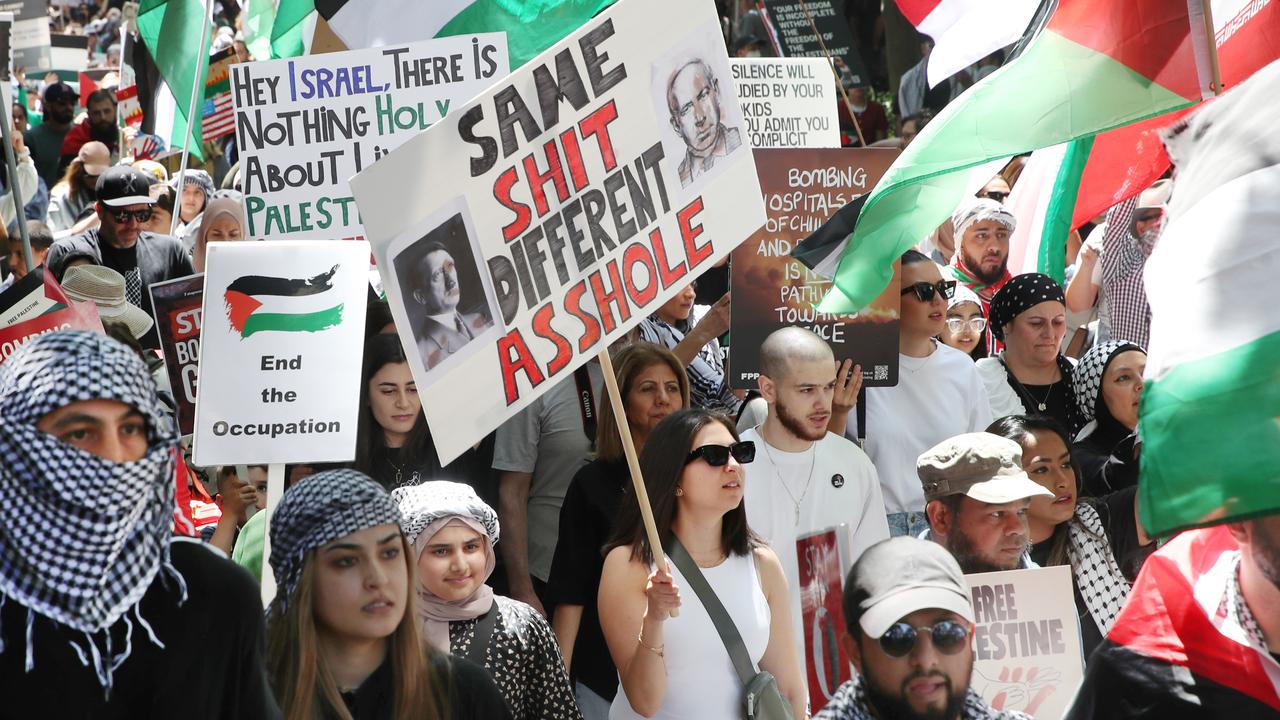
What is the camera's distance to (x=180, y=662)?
311 cm

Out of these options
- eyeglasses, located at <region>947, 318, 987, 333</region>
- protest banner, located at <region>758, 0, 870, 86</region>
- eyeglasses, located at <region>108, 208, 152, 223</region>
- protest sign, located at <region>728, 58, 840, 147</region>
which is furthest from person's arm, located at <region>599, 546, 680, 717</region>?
protest banner, located at <region>758, 0, 870, 86</region>

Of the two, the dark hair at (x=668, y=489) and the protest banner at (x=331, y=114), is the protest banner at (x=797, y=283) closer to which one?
the dark hair at (x=668, y=489)

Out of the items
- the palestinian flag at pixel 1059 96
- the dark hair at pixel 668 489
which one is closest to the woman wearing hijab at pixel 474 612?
the dark hair at pixel 668 489

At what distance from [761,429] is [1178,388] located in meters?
3.32

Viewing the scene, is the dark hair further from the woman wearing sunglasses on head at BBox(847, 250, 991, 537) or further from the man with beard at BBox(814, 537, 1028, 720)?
the man with beard at BBox(814, 537, 1028, 720)

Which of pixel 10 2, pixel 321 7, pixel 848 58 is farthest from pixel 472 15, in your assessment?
pixel 10 2

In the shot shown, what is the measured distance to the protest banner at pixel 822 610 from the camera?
5.54 m

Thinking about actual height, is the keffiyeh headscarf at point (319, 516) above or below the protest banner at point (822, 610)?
above

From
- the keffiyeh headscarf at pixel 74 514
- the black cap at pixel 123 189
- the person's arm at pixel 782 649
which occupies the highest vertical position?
the keffiyeh headscarf at pixel 74 514

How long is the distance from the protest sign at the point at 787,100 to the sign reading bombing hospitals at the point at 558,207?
4155 millimetres

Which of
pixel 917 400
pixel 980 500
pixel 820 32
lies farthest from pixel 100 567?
pixel 820 32

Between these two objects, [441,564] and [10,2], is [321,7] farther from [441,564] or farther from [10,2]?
[10,2]

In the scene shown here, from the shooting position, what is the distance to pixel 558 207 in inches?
174

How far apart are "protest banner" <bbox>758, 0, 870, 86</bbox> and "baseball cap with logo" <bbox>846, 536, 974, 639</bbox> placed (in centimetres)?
984
